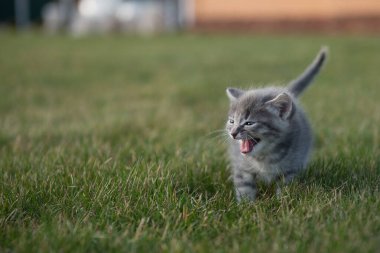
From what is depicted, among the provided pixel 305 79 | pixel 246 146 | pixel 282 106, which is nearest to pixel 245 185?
pixel 246 146

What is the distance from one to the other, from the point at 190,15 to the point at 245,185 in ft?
72.1

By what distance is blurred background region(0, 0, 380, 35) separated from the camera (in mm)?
19859

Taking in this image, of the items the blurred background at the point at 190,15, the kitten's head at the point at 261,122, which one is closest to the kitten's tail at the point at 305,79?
the kitten's head at the point at 261,122

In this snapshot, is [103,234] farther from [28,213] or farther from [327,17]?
[327,17]

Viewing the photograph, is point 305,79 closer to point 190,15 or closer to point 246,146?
point 246,146

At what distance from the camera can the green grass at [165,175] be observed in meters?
2.40

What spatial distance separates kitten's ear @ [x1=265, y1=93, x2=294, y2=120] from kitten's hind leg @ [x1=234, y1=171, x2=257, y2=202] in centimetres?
43

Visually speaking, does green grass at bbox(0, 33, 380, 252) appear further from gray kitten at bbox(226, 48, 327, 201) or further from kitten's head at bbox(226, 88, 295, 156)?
kitten's head at bbox(226, 88, 295, 156)

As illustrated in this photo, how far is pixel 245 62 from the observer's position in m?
11.4

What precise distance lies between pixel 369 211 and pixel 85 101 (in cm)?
531

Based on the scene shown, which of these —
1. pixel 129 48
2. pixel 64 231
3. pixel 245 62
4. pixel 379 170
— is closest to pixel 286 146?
pixel 379 170

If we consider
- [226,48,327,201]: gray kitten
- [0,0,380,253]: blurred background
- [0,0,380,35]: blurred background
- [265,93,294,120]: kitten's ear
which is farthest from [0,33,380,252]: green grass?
[0,0,380,35]: blurred background

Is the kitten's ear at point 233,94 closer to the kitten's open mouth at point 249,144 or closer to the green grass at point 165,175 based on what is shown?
the kitten's open mouth at point 249,144

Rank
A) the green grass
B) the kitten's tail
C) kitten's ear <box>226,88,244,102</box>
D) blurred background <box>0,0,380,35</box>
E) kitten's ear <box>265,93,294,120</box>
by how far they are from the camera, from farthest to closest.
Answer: blurred background <box>0,0,380,35</box> < the kitten's tail < kitten's ear <box>226,88,244,102</box> < kitten's ear <box>265,93,294,120</box> < the green grass
